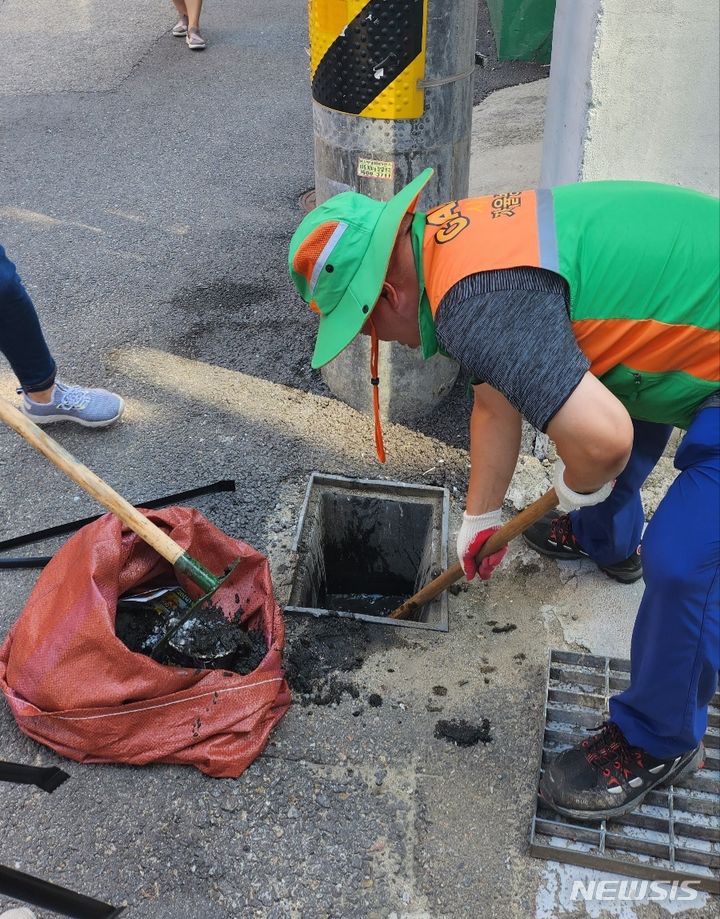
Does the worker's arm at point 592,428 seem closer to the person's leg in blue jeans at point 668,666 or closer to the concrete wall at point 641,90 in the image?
the person's leg in blue jeans at point 668,666

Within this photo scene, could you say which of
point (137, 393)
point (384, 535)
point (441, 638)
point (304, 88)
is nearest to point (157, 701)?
point (441, 638)

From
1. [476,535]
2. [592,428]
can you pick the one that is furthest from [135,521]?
[592,428]

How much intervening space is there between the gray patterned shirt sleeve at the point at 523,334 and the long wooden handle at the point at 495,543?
0.57 meters

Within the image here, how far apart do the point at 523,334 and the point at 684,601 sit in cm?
73

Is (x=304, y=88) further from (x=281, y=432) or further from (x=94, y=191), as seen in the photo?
(x=281, y=432)

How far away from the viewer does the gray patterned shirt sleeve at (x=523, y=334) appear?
158cm

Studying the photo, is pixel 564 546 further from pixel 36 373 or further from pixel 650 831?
pixel 36 373

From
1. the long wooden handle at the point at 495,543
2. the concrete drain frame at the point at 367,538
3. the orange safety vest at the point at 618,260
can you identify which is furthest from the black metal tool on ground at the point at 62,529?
the orange safety vest at the point at 618,260

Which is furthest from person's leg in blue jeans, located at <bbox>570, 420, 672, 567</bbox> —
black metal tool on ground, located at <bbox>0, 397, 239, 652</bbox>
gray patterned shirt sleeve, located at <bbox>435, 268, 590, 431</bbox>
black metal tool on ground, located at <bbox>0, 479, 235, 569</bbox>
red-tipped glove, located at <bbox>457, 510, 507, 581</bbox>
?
black metal tool on ground, located at <bbox>0, 479, 235, 569</bbox>

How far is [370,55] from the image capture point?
2664mm

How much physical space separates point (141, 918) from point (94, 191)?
477 centimetres

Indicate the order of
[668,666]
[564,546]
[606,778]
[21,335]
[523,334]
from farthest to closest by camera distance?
[21,335] < [564,546] < [606,778] < [668,666] < [523,334]

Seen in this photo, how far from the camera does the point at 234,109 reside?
6648 millimetres

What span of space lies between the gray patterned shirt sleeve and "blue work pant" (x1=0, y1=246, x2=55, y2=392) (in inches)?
79.5
